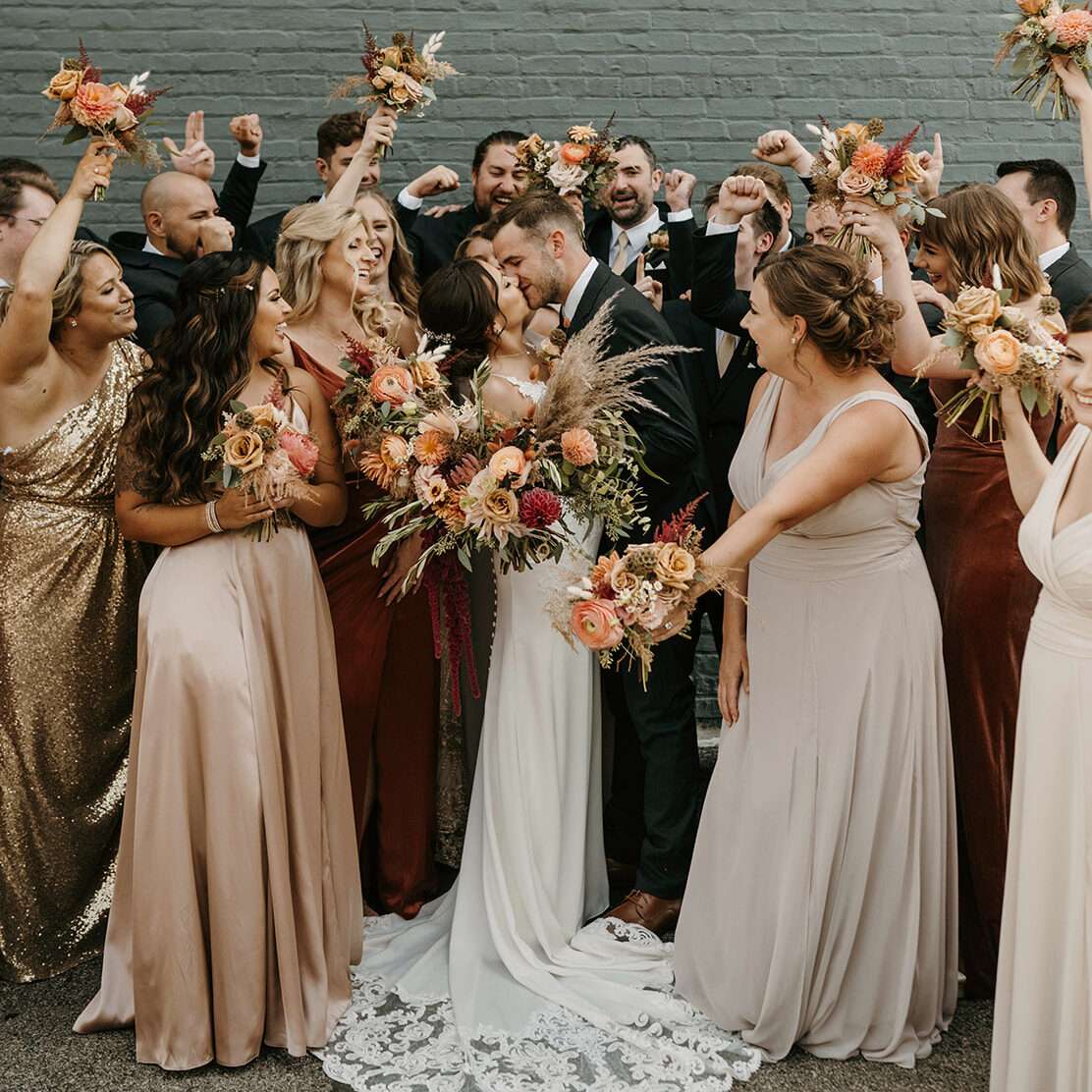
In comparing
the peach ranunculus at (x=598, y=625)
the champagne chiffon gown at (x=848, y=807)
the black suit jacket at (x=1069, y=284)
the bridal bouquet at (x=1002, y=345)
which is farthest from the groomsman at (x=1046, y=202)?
the peach ranunculus at (x=598, y=625)

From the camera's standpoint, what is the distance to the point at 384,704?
13.9 ft

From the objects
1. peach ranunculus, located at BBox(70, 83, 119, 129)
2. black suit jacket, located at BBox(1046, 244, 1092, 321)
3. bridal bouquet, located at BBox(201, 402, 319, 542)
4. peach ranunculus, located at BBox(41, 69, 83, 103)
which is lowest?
bridal bouquet, located at BBox(201, 402, 319, 542)

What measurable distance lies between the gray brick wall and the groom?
218cm

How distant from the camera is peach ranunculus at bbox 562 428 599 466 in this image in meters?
3.43

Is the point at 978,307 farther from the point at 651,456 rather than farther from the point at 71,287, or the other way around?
the point at 71,287

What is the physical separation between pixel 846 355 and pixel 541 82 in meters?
3.35

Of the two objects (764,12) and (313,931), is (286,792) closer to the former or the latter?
(313,931)

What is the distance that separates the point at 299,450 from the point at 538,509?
24.1 inches

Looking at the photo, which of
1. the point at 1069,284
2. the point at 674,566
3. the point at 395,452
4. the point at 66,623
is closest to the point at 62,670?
the point at 66,623

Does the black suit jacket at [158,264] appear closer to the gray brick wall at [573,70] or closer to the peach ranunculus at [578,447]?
the gray brick wall at [573,70]

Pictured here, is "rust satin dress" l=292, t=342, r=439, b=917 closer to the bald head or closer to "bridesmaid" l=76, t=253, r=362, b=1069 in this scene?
"bridesmaid" l=76, t=253, r=362, b=1069

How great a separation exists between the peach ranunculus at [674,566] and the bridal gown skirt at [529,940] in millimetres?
906

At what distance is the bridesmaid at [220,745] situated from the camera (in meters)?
3.40

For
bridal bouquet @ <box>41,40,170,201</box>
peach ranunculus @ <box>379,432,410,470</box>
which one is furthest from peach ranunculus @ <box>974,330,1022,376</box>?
bridal bouquet @ <box>41,40,170,201</box>
